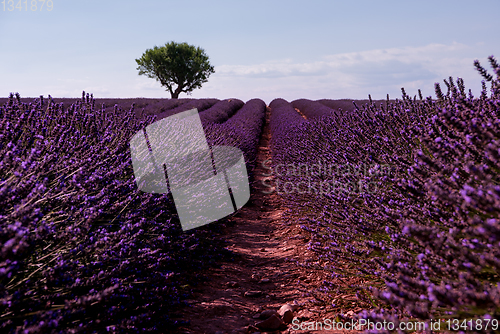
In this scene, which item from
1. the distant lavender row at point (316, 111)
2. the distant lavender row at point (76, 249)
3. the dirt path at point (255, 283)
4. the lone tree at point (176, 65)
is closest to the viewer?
the distant lavender row at point (76, 249)

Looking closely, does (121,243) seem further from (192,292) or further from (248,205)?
(248,205)

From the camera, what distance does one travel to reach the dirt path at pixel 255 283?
2.67m

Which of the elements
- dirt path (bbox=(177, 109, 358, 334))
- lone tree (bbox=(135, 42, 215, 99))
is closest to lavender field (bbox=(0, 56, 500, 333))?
dirt path (bbox=(177, 109, 358, 334))

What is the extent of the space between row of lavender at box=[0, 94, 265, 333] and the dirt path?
204mm

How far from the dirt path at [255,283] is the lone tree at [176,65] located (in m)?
33.2

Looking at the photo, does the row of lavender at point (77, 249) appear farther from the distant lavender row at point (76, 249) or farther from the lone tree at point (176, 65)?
the lone tree at point (176, 65)

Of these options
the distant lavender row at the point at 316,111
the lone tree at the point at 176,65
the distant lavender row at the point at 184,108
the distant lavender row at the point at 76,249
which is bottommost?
the distant lavender row at the point at 76,249

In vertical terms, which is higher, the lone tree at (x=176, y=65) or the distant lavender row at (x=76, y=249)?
the lone tree at (x=176, y=65)

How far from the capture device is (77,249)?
184 centimetres

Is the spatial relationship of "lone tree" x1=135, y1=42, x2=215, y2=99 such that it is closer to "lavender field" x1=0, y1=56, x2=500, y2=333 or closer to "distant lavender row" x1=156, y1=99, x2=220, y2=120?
"distant lavender row" x1=156, y1=99, x2=220, y2=120

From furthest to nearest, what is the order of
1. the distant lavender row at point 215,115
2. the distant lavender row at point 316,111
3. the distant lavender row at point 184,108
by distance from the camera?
1. the distant lavender row at point 316,111
2. the distant lavender row at point 215,115
3. the distant lavender row at point 184,108

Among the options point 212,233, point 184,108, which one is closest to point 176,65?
point 184,108

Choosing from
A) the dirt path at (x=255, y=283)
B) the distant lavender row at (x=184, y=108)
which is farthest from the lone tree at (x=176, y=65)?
the dirt path at (x=255, y=283)

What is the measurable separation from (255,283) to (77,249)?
197 cm
